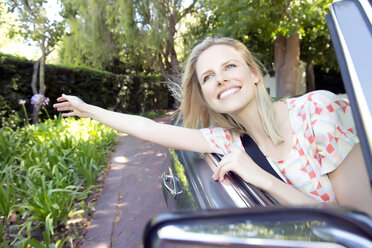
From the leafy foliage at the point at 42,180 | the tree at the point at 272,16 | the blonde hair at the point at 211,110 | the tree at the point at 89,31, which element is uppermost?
the tree at the point at 89,31

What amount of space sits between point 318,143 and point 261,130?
39cm

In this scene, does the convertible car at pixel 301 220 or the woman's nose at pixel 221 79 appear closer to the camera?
the convertible car at pixel 301 220

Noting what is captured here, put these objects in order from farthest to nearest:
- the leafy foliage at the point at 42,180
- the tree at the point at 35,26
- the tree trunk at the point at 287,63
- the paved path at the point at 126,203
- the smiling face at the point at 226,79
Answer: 1. the tree trunk at the point at 287,63
2. the tree at the point at 35,26
3. the paved path at the point at 126,203
4. the leafy foliage at the point at 42,180
5. the smiling face at the point at 226,79

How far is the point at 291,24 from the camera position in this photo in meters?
5.70

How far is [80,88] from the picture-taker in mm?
10211

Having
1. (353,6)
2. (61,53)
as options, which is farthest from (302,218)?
(61,53)

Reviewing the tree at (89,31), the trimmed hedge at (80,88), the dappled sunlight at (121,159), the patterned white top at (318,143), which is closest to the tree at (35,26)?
the trimmed hedge at (80,88)

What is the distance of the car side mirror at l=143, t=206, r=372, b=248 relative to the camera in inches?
18.5

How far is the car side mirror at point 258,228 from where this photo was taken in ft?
1.54

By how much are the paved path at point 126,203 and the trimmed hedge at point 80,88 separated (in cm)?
361

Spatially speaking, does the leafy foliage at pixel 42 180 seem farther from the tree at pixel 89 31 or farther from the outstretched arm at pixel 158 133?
the tree at pixel 89 31

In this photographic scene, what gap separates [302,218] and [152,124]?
1.21m

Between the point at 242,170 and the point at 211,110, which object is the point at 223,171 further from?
the point at 211,110

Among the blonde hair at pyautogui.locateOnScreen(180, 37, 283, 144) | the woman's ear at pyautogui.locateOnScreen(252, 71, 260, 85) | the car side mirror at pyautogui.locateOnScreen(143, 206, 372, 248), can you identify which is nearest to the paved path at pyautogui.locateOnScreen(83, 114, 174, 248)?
Result: the blonde hair at pyautogui.locateOnScreen(180, 37, 283, 144)
